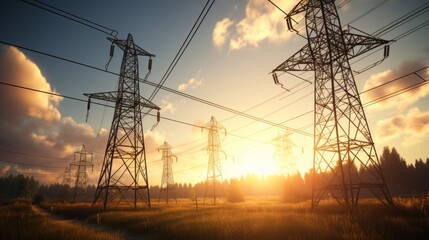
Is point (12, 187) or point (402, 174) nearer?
point (402, 174)

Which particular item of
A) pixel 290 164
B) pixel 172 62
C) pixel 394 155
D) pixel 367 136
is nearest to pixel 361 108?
pixel 367 136

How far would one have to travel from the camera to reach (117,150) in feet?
67.6

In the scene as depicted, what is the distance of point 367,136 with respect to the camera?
14.6m

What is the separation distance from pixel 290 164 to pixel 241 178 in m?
110

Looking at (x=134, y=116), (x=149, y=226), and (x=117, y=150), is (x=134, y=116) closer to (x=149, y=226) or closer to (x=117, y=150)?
(x=117, y=150)

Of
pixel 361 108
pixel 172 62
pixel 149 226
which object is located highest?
pixel 172 62

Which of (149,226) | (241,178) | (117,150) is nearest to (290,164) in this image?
(117,150)

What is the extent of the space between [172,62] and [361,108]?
12586mm

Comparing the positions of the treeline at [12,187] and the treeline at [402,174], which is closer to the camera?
the treeline at [402,174]

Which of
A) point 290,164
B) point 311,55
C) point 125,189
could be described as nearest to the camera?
point 311,55

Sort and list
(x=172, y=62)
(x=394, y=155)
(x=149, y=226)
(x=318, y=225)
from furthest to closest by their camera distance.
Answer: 1. (x=394, y=155)
2. (x=149, y=226)
3. (x=172, y=62)
4. (x=318, y=225)

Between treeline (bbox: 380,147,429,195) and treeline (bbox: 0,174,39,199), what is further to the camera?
treeline (bbox: 0,174,39,199)

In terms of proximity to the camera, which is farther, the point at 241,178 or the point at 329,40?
the point at 241,178

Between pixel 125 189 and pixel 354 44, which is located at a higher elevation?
pixel 354 44
